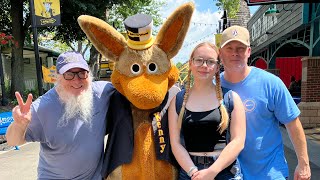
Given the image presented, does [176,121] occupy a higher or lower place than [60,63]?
lower

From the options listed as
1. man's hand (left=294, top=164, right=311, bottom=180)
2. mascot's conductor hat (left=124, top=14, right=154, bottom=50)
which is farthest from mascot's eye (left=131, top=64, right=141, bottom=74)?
man's hand (left=294, top=164, right=311, bottom=180)

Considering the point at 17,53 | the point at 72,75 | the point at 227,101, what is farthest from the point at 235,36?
the point at 17,53

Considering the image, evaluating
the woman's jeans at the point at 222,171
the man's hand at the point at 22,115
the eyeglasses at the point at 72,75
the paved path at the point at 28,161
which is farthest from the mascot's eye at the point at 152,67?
the paved path at the point at 28,161

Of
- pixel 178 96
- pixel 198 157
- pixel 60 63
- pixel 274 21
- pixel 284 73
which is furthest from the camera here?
pixel 284 73

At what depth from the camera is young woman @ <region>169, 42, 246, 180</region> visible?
231 cm

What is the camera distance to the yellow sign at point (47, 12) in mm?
10938

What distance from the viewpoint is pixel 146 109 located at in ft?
9.21

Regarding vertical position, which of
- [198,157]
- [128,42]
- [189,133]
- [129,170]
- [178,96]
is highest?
[128,42]

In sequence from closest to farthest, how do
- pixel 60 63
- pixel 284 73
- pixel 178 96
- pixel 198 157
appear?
1. pixel 198 157
2. pixel 178 96
3. pixel 60 63
4. pixel 284 73

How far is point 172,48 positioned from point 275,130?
3.67ft

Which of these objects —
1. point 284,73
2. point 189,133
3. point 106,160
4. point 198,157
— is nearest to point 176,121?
point 189,133

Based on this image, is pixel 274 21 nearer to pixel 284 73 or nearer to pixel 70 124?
pixel 284 73

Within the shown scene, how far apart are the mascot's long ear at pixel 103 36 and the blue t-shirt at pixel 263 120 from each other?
3.67 feet

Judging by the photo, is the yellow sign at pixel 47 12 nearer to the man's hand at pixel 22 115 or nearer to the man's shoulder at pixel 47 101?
the man's shoulder at pixel 47 101
